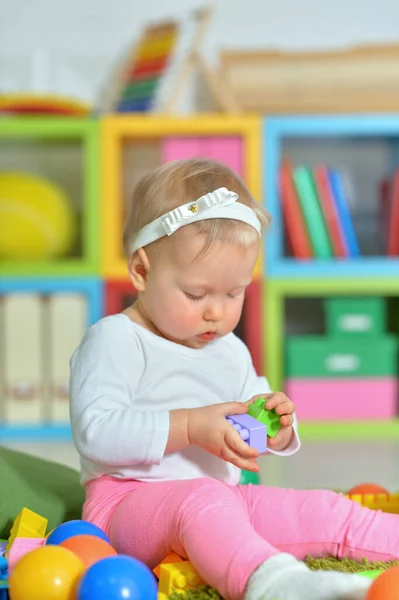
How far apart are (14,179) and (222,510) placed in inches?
70.1

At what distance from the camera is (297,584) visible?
756mm

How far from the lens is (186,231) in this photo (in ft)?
3.32

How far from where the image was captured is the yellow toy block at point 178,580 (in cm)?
87

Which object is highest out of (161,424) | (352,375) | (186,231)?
(186,231)

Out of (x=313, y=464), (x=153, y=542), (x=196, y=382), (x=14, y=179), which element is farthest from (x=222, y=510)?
(x=14, y=179)

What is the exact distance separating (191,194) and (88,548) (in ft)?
1.40

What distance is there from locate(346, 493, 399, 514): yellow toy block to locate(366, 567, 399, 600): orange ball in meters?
0.44

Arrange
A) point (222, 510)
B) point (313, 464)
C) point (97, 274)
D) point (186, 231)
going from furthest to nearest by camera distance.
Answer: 1. point (97, 274)
2. point (313, 464)
3. point (186, 231)
4. point (222, 510)

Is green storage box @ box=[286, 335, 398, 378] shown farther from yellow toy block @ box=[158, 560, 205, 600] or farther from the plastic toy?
yellow toy block @ box=[158, 560, 205, 600]

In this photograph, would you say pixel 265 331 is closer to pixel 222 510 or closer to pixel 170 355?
pixel 170 355

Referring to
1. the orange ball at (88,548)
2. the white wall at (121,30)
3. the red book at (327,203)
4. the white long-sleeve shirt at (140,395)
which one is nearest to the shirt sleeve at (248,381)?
the white long-sleeve shirt at (140,395)

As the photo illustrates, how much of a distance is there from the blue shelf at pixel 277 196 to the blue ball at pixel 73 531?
1.55 meters

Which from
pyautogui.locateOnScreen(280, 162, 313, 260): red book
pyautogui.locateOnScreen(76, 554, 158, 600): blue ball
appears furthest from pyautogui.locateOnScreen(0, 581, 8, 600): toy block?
pyautogui.locateOnScreen(280, 162, 313, 260): red book

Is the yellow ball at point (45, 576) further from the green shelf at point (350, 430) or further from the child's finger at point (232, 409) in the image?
the green shelf at point (350, 430)
